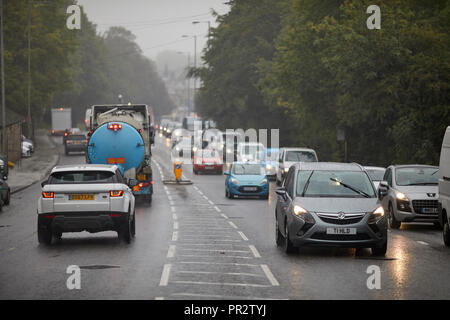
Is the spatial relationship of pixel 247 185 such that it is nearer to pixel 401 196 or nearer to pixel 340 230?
pixel 401 196

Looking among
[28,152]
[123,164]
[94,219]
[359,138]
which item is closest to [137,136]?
[123,164]

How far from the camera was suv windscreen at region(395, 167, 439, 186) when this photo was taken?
76.8 ft

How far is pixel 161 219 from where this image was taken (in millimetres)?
24688

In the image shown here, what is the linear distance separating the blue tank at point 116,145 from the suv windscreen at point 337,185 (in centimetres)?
1304

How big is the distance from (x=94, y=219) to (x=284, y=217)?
396 cm

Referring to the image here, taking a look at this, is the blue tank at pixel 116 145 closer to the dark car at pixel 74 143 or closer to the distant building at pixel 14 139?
the distant building at pixel 14 139

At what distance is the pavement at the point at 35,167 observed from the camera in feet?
148

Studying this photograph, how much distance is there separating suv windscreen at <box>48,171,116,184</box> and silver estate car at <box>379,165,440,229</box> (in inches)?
299

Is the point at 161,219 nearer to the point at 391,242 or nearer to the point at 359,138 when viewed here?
the point at 391,242

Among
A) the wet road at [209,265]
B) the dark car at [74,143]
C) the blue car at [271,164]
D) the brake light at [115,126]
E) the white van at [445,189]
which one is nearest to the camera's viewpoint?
the wet road at [209,265]

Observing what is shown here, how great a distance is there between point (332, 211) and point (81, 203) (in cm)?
526

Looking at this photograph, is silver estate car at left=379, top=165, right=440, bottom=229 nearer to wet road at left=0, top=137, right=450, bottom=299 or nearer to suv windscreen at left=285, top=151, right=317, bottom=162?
wet road at left=0, top=137, right=450, bottom=299

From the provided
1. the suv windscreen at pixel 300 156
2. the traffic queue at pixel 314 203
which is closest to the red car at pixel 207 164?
the suv windscreen at pixel 300 156

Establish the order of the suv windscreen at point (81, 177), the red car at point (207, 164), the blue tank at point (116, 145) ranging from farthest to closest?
the red car at point (207, 164) < the blue tank at point (116, 145) < the suv windscreen at point (81, 177)
